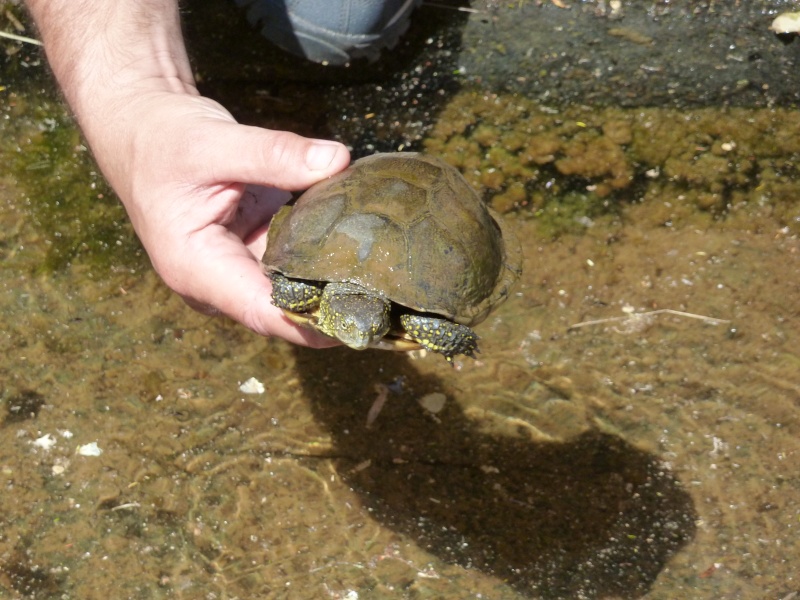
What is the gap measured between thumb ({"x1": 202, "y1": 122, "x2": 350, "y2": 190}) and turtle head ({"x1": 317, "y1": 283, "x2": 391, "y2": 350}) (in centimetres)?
31

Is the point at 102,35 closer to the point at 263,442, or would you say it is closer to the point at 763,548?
the point at 263,442

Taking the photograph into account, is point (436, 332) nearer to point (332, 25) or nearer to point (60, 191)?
point (332, 25)

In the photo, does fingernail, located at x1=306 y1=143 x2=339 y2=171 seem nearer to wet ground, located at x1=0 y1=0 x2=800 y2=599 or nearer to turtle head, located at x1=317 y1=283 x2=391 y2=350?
turtle head, located at x1=317 y1=283 x2=391 y2=350

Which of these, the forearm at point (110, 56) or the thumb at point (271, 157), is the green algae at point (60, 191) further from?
the thumb at point (271, 157)

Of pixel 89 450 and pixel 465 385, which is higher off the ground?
pixel 465 385

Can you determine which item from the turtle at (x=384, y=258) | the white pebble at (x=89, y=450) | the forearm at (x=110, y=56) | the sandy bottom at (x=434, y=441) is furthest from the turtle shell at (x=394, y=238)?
the white pebble at (x=89, y=450)

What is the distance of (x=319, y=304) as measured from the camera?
7.21 ft

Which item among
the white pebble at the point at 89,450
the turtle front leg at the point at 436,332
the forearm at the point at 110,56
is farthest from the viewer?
the white pebble at the point at 89,450

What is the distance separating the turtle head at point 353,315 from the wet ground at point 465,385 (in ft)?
2.75

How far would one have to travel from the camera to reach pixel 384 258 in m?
2.08

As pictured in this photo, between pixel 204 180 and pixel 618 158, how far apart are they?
1.86 m

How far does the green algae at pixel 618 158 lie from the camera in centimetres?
321

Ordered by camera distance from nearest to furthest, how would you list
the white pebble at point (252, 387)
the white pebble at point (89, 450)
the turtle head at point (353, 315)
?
the turtle head at point (353, 315) → the white pebble at point (89, 450) → the white pebble at point (252, 387)

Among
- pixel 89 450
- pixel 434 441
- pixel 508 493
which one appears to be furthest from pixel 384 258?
pixel 89 450
